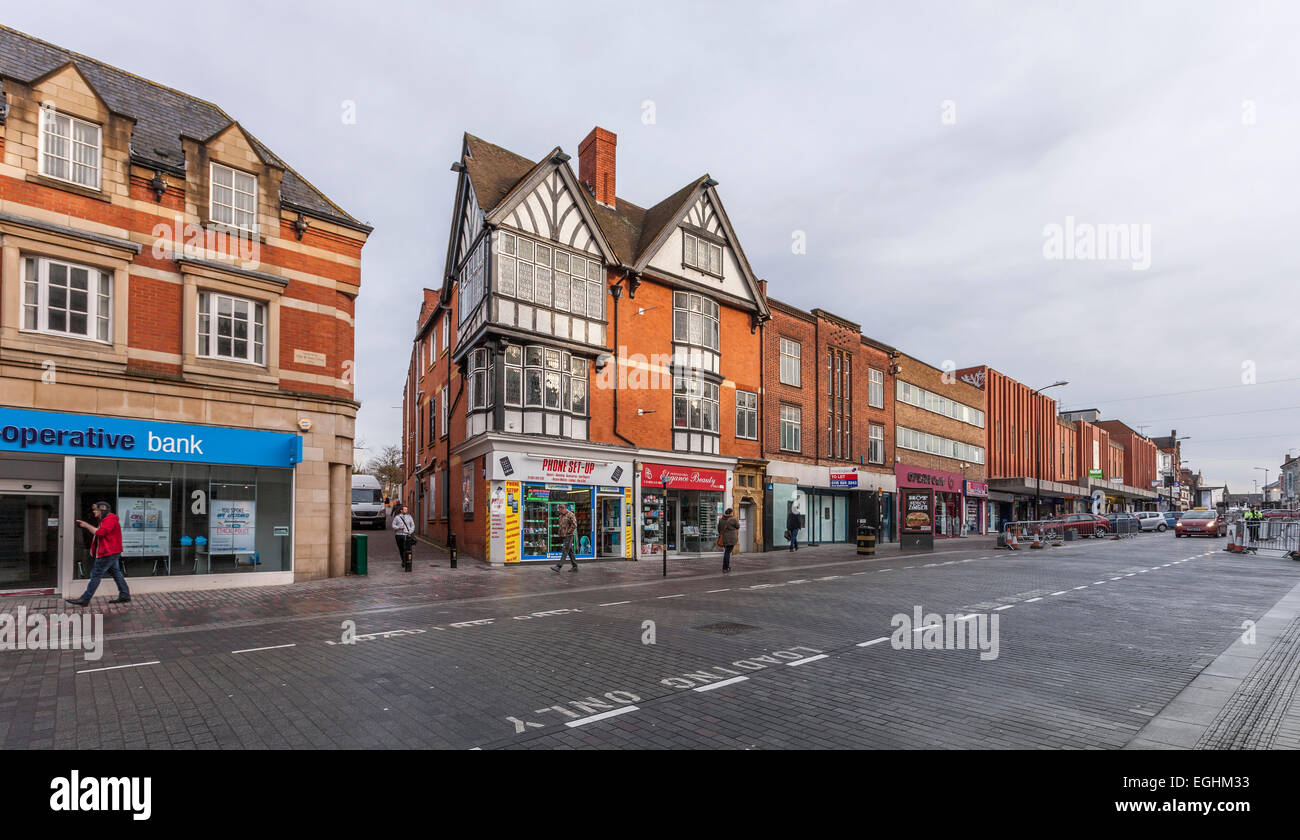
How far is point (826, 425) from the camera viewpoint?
1366 inches

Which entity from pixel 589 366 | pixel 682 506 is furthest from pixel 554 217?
pixel 682 506

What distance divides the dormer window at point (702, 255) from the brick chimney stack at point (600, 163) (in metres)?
3.46

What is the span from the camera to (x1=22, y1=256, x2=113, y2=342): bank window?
1370cm

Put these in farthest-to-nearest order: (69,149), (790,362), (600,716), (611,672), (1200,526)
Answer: (1200,526)
(790,362)
(69,149)
(611,672)
(600,716)

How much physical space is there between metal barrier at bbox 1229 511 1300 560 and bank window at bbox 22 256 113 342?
119 feet

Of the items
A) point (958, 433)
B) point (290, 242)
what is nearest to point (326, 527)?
point (290, 242)

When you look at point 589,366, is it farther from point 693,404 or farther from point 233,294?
point 233,294

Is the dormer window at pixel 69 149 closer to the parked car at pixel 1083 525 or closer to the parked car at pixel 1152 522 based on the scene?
the parked car at pixel 1083 525

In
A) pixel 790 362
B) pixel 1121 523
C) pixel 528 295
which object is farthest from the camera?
pixel 1121 523

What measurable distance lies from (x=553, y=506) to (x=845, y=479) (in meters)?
16.9

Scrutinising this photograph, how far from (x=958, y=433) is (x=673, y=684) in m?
46.1
